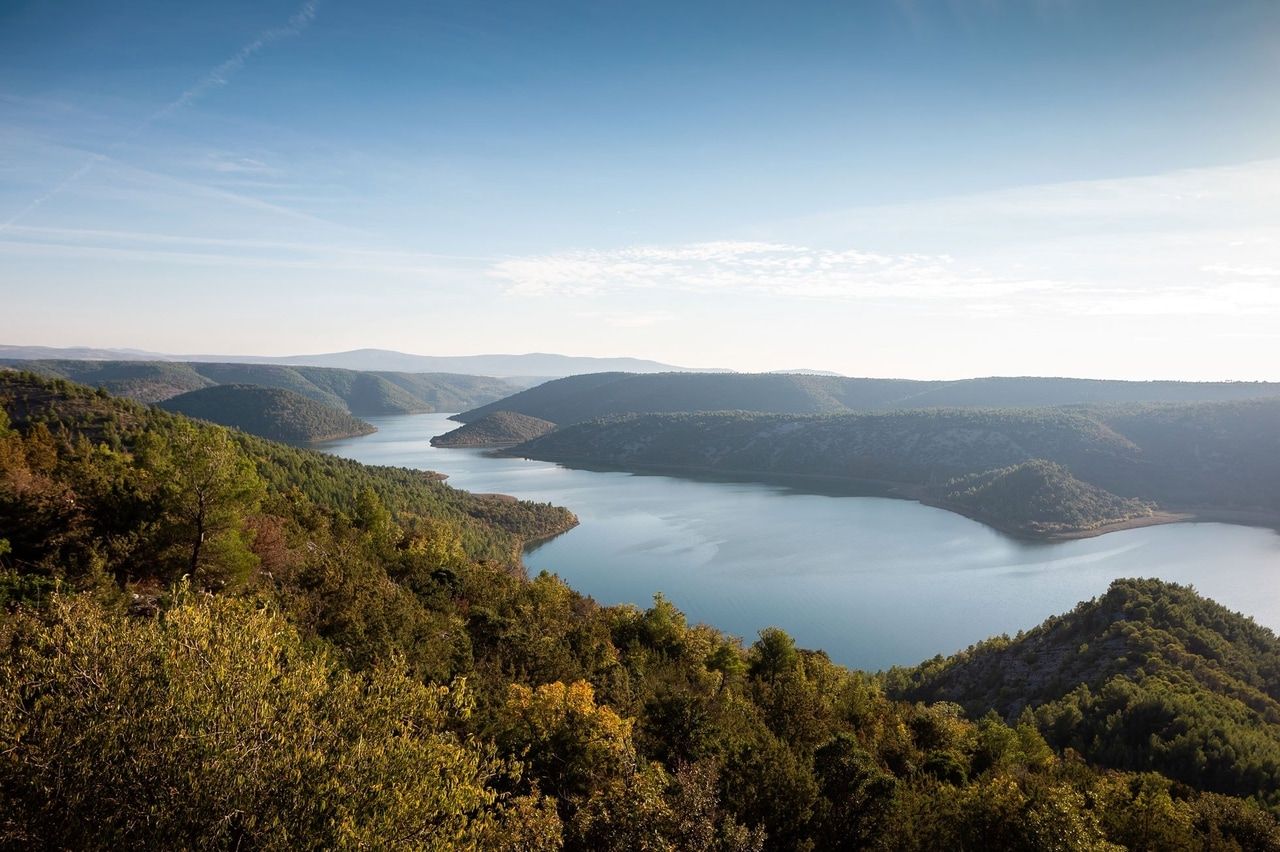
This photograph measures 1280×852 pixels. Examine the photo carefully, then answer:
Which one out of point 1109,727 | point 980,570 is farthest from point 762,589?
point 1109,727

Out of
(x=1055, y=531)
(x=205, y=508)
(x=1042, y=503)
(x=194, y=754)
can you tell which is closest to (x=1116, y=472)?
(x=1042, y=503)

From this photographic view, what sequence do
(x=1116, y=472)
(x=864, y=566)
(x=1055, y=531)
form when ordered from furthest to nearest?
(x=1116, y=472) < (x=1055, y=531) < (x=864, y=566)

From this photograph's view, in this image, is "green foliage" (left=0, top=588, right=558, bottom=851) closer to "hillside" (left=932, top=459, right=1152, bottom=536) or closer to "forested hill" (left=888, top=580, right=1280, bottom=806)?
"forested hill" (left=888, top=580, right=1280, bottom=806)

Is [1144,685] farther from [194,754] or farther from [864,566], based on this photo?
[864,566]

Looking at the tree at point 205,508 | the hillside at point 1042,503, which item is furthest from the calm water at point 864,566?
the tree at point 205,508

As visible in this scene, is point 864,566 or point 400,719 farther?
point 864,566

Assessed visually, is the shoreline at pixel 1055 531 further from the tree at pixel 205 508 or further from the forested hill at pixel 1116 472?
the tree at pixel 205 508
